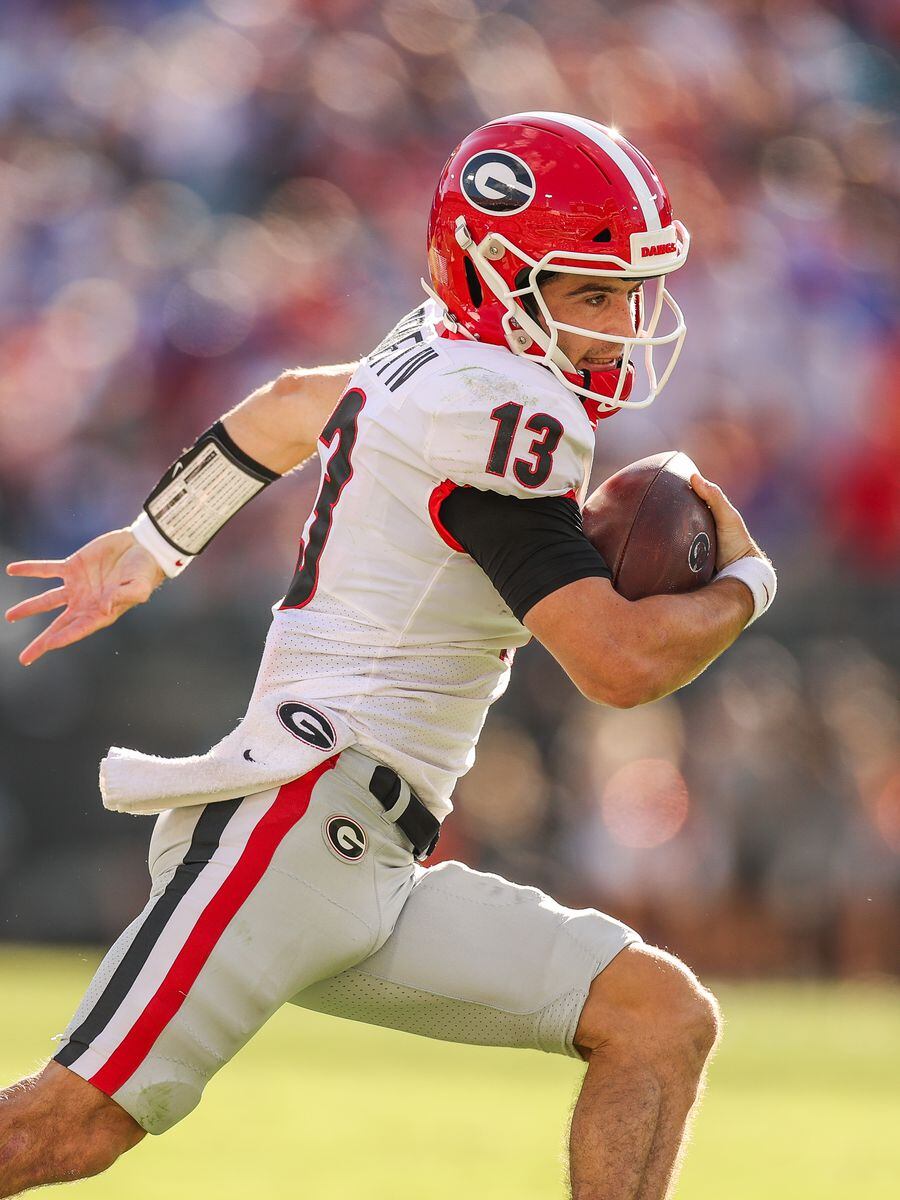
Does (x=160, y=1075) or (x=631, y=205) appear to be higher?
(x=631, y=205)

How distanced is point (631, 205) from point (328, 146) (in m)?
6.60

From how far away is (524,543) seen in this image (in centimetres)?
241

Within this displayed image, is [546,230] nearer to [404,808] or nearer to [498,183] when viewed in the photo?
[498,183]

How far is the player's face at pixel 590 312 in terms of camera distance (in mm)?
2713

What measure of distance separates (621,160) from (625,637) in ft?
2.77

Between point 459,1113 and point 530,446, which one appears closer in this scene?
point 530,446

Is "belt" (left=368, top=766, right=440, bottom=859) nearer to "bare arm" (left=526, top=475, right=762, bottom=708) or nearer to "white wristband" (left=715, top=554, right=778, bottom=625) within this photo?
"bare arm" (left=526, top=475, right=762, bottom=708)

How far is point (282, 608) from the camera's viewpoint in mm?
2762

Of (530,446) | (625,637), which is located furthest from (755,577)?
(530,446)

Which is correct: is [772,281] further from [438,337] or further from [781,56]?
[438,337]

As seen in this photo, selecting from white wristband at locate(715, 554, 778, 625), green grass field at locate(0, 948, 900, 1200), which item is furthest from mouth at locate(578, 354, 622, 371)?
green grass field at locate(0, 948, 900, 1200)

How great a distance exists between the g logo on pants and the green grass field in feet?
1.84

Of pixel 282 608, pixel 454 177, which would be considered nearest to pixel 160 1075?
pixel 282 608

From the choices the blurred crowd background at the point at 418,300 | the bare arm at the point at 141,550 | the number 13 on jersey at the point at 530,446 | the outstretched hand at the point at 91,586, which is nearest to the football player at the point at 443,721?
the number 13 on jersey at the point at 530,446
